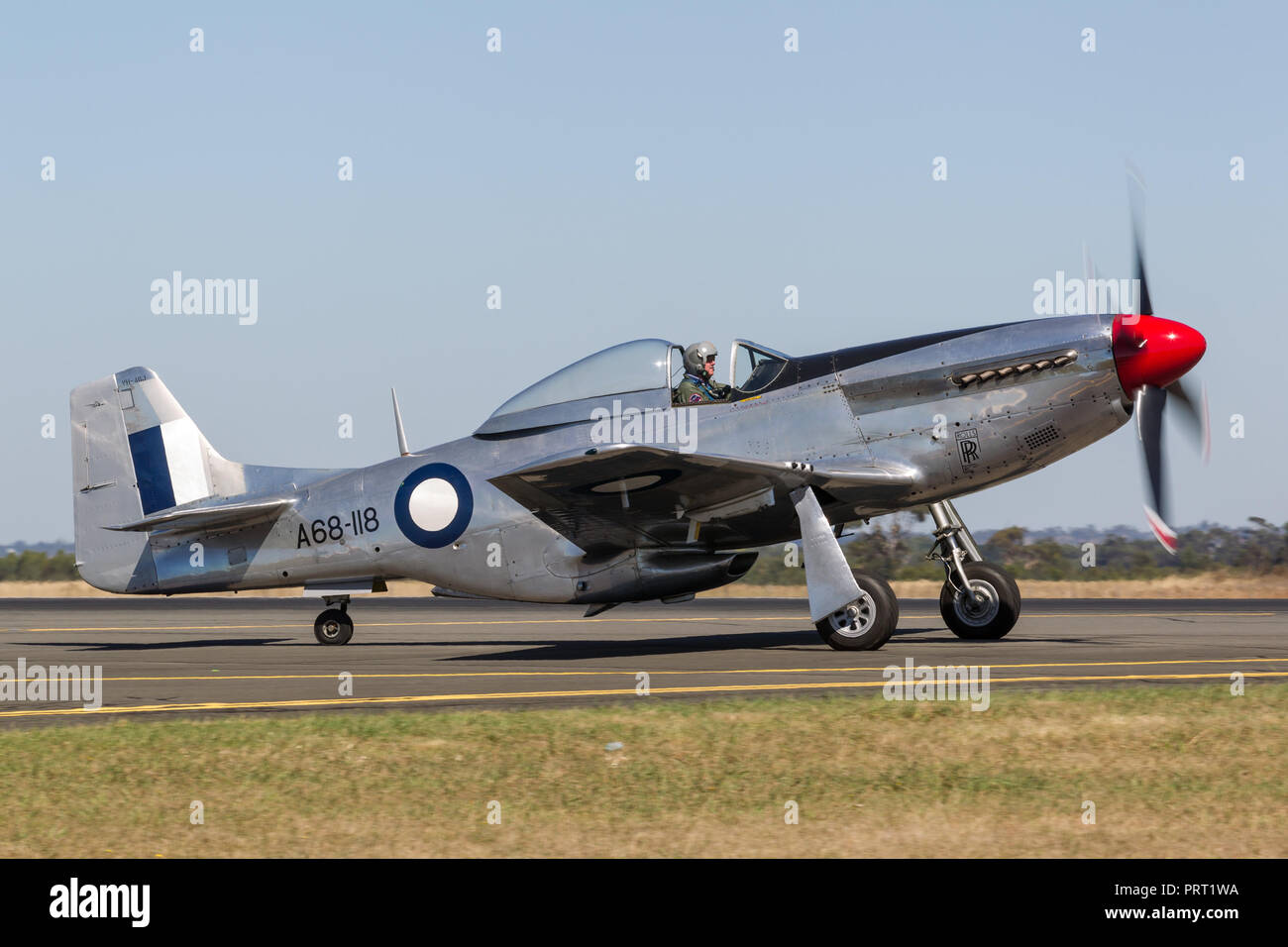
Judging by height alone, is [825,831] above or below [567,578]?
below

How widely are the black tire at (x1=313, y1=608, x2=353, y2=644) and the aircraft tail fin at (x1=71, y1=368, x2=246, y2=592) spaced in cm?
220

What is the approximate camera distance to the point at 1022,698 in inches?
388

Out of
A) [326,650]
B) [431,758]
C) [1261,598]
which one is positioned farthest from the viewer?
[1261,598]

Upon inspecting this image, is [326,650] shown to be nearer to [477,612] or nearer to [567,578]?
[567,578]

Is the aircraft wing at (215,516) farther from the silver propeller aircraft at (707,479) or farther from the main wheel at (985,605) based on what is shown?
the main wheel at (985,605)

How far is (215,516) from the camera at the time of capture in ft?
59.0

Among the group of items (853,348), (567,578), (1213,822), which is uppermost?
(853,348)

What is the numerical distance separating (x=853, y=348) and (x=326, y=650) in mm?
8121

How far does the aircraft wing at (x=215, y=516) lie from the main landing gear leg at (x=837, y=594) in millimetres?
7521

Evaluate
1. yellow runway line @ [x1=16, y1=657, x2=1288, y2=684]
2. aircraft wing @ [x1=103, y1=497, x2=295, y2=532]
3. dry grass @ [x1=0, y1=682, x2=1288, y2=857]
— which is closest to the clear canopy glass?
yellow runway line @ [x1=16, y1=657, x2=1288, y2=684]

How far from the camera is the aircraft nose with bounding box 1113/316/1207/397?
14.5 m

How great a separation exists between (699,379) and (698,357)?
29 cm

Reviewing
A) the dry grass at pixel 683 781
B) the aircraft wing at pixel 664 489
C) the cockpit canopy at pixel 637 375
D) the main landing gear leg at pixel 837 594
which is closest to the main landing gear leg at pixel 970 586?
the aircraft wing at pixel 664 489
